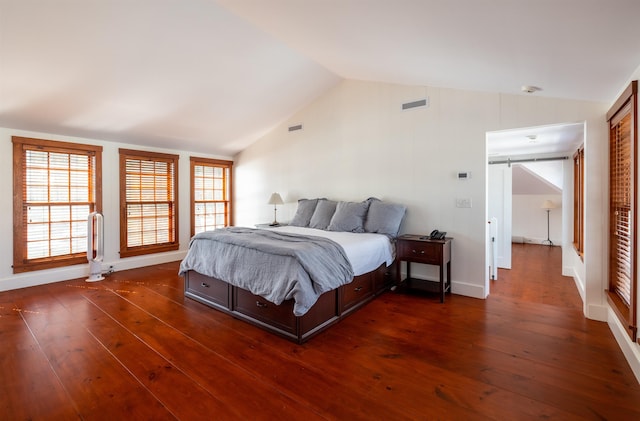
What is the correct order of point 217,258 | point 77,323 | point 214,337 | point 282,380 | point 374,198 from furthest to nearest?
point 374,198 → point 217,258 → point 77,323 → point 214,337 → point 282,380

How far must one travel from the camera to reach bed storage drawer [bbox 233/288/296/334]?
2.66m

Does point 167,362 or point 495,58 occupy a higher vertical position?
point 495,58

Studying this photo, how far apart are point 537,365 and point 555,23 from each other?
2237mm

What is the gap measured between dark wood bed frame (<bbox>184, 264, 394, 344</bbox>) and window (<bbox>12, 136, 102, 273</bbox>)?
7.36 ft

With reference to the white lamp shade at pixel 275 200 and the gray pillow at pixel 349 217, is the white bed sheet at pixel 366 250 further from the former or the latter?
the white lamp shade at pixel 275 200

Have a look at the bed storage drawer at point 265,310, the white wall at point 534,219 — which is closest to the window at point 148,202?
the bed storage drawer at point 265,310

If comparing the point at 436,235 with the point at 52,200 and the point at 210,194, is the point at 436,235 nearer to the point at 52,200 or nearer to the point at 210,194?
the point at 210,194

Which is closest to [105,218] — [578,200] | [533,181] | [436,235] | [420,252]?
[420,252]

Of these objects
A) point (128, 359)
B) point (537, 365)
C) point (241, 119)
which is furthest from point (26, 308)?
point (537, 365)

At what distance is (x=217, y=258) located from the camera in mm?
3266

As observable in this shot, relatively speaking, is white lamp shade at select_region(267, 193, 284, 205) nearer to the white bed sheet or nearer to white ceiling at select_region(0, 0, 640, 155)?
white ceiling at select_region(0, 0, 640, 155)

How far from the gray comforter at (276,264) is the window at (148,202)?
232 cm

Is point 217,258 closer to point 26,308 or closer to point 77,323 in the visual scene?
point 77,323

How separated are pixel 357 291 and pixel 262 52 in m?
2.90
